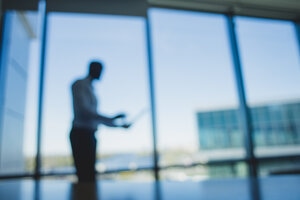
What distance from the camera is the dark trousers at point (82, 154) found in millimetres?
1714

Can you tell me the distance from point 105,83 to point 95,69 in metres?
1.46

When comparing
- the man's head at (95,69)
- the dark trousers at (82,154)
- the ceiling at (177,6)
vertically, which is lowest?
the dark trousers at (82,154)

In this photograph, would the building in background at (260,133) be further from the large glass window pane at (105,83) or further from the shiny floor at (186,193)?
the shiny floor at (186,193)

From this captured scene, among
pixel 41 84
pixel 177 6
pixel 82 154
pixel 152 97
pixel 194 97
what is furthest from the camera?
pixel 177 6

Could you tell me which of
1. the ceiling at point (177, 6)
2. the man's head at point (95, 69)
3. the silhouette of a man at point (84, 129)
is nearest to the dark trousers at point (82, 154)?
the silhouette of a man at point (84, 129)

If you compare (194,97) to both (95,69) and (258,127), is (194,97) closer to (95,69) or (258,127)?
(258,127)

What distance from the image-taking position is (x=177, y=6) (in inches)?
149

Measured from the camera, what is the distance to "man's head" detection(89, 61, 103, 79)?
188cm

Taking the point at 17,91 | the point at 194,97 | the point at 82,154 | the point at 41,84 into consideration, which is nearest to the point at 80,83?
the point at 82,154

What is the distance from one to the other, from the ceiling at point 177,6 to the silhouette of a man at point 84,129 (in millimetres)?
2055

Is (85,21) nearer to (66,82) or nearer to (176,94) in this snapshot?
(66,82)

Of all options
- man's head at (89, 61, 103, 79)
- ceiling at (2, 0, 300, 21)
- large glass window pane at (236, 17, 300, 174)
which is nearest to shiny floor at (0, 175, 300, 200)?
man's head at (89, 61, 103, 79)

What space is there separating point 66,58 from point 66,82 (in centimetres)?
34

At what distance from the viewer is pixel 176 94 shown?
3508mm
